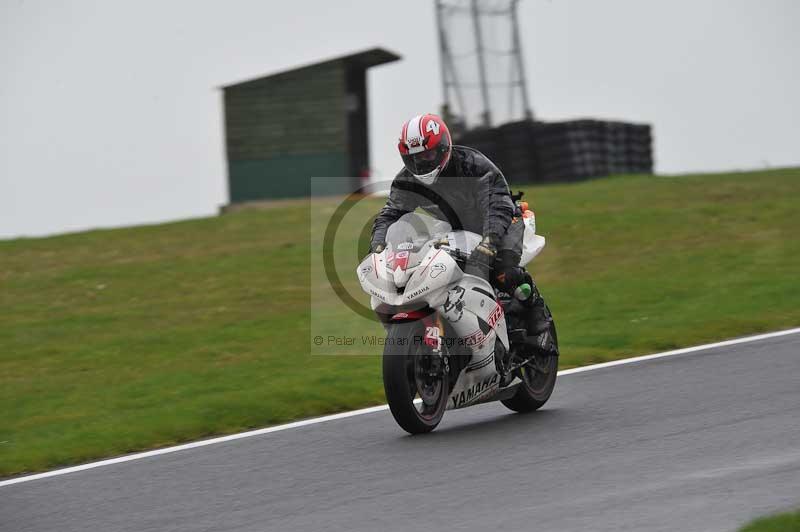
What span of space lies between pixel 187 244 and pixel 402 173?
1105 cm

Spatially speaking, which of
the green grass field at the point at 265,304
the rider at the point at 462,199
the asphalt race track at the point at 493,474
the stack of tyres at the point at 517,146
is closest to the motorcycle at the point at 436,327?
the rider at the point at 462,199

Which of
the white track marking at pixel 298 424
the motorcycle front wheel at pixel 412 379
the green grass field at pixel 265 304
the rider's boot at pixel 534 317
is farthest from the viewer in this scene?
the green grass field at pixel 265 304

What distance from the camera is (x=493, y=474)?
621 centimetres

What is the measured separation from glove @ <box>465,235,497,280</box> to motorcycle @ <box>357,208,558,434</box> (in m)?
0.06

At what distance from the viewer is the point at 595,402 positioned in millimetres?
8242

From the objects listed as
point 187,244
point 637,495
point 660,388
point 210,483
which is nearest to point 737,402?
point 660,388

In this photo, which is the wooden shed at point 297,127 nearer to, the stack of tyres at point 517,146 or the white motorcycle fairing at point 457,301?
the stack of tyres at point 517,146

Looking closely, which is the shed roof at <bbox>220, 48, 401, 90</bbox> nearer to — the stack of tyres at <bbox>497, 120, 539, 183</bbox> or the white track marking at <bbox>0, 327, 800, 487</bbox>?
the stack of tyres at <bbox>497, 120, 539, 183</bbox>

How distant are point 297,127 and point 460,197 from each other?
74.5 feet

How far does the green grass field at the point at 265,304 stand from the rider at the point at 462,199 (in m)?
1.82

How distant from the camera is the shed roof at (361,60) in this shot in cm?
2966

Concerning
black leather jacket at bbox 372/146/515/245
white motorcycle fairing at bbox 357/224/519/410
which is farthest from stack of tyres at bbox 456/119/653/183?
white motorcycle fairing at bbox 357/224/519/410

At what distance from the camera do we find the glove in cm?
760

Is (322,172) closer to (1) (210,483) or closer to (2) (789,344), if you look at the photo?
(2) (789,344)
